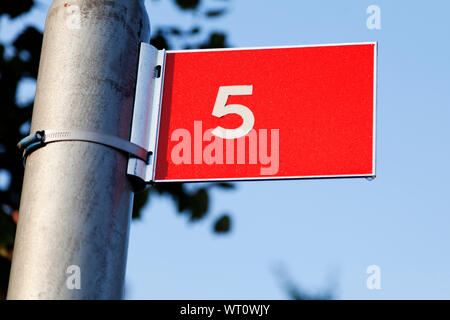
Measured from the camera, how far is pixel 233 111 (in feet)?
8.34

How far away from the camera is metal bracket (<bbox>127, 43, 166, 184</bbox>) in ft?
7.93

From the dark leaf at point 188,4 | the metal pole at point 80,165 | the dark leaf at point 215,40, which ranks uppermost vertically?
the dark leaf at point 188,4

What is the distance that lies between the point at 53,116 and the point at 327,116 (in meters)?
0.82

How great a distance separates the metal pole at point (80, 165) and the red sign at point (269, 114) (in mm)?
188

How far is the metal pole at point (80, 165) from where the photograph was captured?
2123 millimetres

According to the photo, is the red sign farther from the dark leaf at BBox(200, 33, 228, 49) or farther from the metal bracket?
the dark leaf at BBox(200, 33, 228, 49)

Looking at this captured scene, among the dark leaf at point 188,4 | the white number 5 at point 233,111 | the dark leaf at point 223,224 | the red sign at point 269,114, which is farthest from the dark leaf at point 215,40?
the white number 5 at point 233,111

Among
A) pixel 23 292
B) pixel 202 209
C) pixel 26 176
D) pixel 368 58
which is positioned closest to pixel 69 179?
pixel 26 176

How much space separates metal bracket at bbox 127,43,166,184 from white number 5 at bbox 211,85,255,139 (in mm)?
184

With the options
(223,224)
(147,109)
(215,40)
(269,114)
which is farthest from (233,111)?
(215,40)

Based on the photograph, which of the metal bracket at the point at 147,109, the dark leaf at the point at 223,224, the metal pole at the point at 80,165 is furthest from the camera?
the dark leaf at the point at 223,224

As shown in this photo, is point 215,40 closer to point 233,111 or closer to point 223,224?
point 223,224

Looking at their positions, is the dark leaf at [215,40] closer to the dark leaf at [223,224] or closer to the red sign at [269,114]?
the dark leaf at [223,224]
